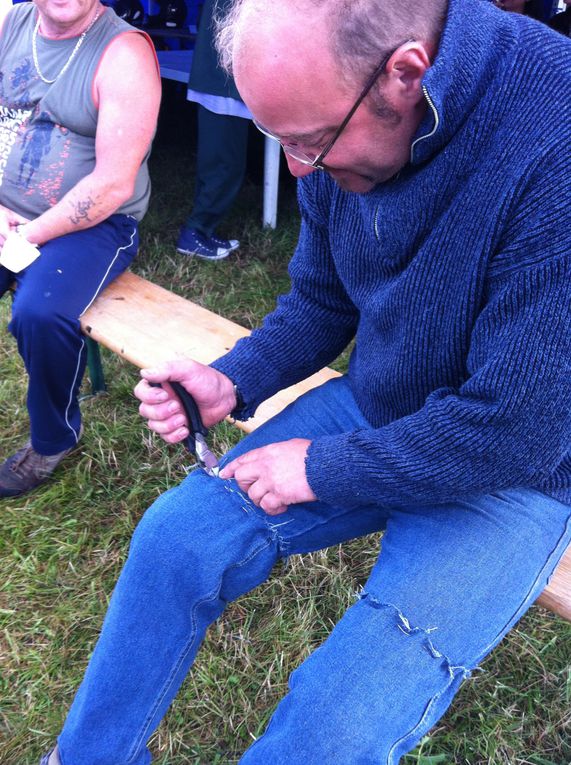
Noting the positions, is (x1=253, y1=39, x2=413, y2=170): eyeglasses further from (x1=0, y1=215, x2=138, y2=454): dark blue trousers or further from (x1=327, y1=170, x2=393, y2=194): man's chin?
(x1=0, y1=215, x2=138, y2=454): dark blue trousers

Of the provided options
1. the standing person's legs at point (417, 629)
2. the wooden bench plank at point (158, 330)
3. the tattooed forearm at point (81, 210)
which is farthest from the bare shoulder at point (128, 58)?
the standing person's legs at point (417, 629)

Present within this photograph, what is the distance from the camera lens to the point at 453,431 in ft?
3.58

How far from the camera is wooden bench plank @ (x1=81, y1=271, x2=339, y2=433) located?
2119 millimetres

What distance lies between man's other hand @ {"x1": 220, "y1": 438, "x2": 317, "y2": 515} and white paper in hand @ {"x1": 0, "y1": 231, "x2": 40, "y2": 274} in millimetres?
1226

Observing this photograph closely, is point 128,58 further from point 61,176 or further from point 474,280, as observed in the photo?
point 474,280

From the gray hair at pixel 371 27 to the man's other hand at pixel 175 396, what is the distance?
66 centimetres

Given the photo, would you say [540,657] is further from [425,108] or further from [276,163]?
[276,163]

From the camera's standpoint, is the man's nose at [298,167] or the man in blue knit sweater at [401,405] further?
the man's nose at [298,167]

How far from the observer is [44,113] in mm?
2301

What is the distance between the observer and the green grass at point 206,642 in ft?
5.64

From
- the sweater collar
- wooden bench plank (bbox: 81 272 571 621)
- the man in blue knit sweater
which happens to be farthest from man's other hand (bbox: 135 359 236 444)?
the sweater collar

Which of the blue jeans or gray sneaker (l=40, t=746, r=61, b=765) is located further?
gray sneaker (l=40, t=746, r=61, b=765)

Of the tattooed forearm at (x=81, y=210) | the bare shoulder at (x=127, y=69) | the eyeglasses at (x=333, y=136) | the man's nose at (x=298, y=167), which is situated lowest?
the tattooed forearm at (x=81, y=210)

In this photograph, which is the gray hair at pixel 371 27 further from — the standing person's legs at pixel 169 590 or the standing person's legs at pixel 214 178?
the standing person's legs at pixel 214 178
